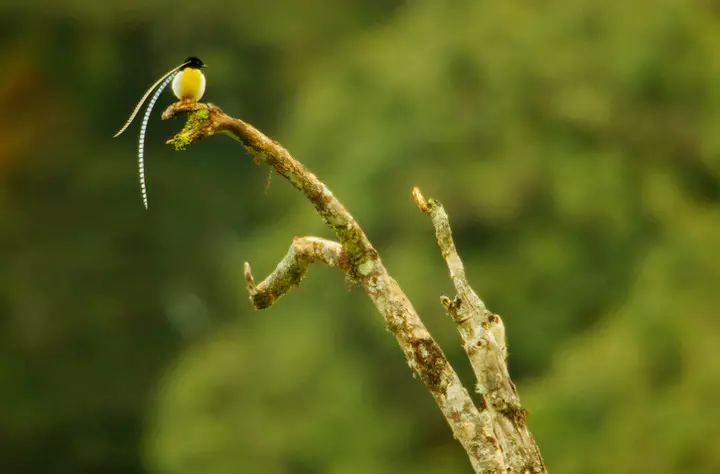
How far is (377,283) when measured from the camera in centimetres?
447

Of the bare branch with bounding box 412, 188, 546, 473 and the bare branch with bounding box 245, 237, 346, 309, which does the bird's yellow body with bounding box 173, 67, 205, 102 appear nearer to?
the bare branch with bounding box 245, 237, 346, 309

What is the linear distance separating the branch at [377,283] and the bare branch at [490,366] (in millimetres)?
40

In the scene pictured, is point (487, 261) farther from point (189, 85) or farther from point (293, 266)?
point (189, 85)

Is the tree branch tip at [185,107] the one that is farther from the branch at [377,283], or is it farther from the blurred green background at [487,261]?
the blurred green background at [487,261]

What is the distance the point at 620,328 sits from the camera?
A: 1240 cm

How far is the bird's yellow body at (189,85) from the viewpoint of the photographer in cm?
459

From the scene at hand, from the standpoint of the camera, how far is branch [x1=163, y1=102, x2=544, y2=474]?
4.28 m

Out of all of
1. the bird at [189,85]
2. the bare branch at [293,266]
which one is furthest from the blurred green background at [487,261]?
the bird at [189,85]

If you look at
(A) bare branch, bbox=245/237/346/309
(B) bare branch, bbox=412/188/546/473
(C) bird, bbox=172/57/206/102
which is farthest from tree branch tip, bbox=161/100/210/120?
(B) bare branch, bbox=412/188/546/473

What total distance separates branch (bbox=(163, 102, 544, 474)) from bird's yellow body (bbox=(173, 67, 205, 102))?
0.15 meters

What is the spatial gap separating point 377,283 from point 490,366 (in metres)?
0.52

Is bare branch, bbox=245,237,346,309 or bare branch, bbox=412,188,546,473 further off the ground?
bare branch, bbox=245,237,346,309

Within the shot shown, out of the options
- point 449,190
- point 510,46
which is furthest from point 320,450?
point 510,46

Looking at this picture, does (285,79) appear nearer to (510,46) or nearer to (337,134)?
(337,134)
